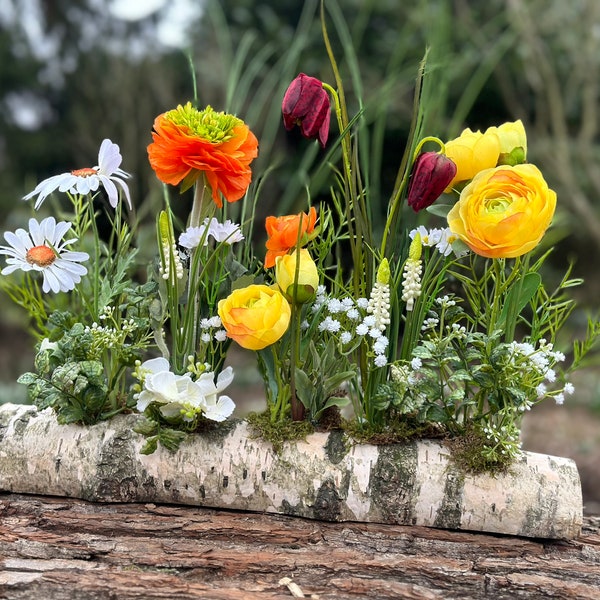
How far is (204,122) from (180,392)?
46cm

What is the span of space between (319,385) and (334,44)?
13.2 feet

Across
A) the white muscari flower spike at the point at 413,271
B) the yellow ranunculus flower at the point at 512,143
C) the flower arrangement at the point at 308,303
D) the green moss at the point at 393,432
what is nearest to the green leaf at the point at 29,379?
the flower arrangement at the point at 308,303

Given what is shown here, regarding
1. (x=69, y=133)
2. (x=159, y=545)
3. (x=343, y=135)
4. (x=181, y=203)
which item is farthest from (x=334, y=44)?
(x=159, y=545)

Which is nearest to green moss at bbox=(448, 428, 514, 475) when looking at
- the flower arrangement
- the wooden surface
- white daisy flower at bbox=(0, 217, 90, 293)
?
the flower arrangement

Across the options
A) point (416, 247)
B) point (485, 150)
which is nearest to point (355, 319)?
point (416, 247)

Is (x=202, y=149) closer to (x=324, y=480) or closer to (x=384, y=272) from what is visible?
(x=384, y=272)

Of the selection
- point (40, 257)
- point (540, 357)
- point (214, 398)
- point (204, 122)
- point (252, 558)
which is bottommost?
point (252, 558)

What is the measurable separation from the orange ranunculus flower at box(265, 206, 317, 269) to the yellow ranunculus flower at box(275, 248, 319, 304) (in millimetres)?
69

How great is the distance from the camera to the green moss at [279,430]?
1.13m

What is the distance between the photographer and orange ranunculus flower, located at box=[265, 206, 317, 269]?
3.65 feet

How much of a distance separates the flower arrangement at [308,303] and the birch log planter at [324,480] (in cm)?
4

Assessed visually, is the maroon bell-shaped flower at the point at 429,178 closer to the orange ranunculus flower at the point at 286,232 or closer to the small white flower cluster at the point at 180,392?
the orange ranunculus flower at the point at 286,232

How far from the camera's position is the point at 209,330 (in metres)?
1.16

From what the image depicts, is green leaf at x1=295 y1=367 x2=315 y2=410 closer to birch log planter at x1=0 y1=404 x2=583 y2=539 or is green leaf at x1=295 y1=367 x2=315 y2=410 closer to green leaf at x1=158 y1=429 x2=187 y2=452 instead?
birch log planter at x1=0 y1=404 x2=583 y2=539
